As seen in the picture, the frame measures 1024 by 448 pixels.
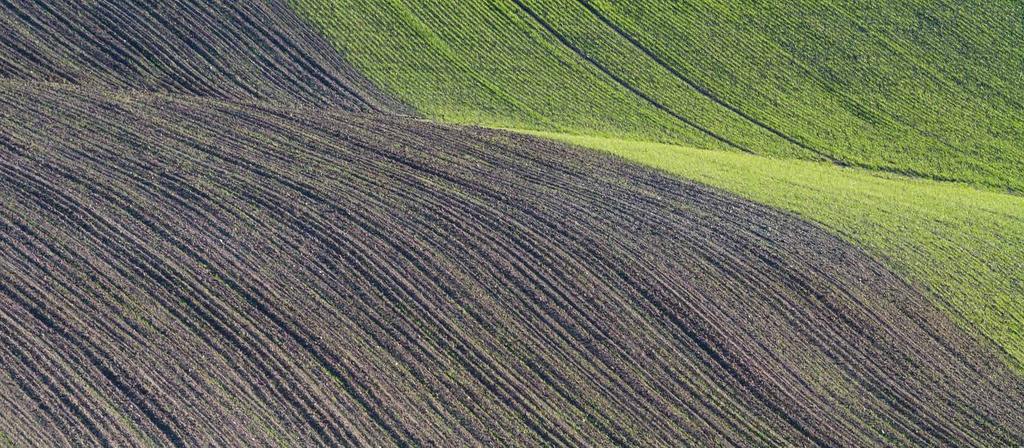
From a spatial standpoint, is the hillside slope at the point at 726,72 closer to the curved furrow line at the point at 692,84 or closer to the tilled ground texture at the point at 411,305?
the curved furrow line at the point at 692,84

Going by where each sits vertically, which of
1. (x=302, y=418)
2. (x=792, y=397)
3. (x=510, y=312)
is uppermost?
(x=792, y=397)

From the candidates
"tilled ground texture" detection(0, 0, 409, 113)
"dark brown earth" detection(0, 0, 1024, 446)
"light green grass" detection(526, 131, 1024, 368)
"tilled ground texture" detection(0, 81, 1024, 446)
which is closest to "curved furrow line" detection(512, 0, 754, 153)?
"light green grass" detection(526, 131, 1024, 368)

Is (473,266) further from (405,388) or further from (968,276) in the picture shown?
(968,276)

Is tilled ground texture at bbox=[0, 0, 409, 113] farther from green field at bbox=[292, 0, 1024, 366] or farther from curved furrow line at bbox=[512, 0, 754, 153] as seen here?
curved furrow line at bbox=[512, 0, 754, 153]

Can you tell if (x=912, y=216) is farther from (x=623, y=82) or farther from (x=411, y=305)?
(x=411, y=305)

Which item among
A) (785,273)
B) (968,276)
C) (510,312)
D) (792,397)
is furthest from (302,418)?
(968,276)

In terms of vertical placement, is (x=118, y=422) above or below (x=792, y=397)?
below
